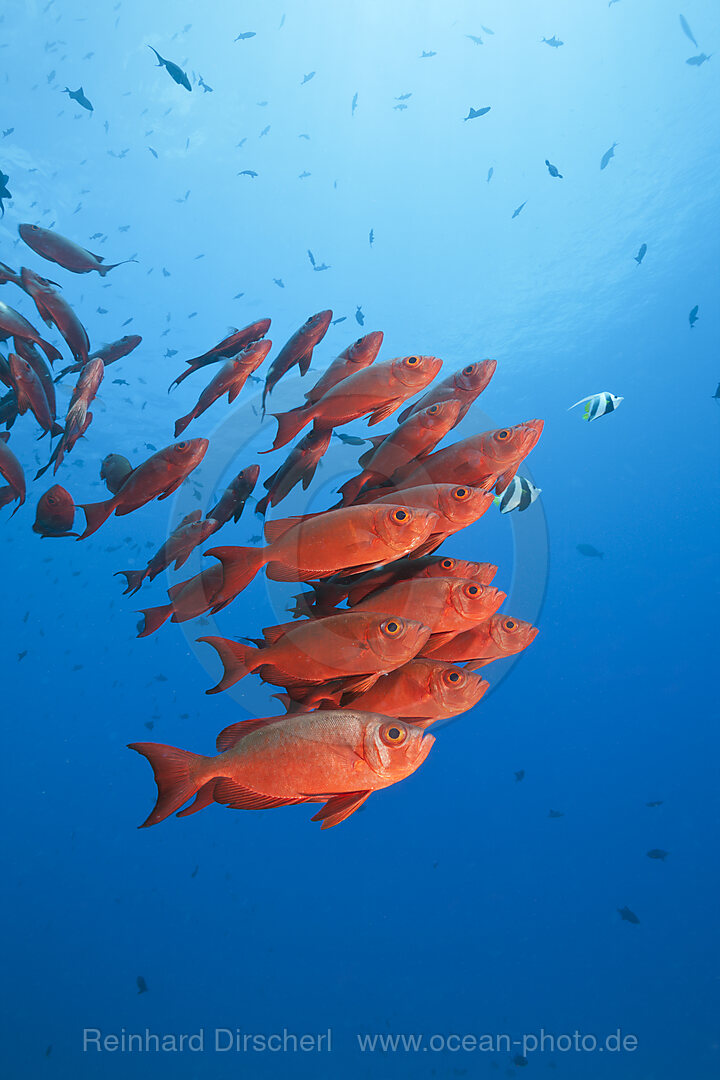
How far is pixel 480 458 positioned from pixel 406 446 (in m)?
0.37

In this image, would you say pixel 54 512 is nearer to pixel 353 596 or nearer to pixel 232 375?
pixel 232 375

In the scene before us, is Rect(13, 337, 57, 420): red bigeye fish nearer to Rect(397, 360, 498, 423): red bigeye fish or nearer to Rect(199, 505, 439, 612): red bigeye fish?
Rect(199, 505, 439, 612): red bigeye fish

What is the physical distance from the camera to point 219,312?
88.7 ft

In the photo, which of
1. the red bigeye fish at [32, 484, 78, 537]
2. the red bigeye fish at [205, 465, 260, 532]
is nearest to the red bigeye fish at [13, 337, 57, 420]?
the red bigeye fish at [32, 484, 78, 537]

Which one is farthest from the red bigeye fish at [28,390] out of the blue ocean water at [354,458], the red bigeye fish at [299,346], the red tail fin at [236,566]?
the red tail fin at [236,566]

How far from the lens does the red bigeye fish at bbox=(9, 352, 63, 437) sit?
3676 millimetres

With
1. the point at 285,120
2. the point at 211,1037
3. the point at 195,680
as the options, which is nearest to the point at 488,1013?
the point at 211,1037

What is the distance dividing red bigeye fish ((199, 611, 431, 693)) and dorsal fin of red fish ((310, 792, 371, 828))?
0.41 metres

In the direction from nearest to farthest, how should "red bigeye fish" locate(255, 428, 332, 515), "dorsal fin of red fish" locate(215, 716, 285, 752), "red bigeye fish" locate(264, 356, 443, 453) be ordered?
"dorsal fin of red fish" locate(215, 716, 285, 752) < "red bigeye fish" locate(264, 356, 443, 453) < "red bigeye fish" locate(255, 428, 332, 515)

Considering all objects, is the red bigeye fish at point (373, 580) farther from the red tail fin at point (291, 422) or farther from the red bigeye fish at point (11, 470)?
the red bigeye fish at point (11, 470)

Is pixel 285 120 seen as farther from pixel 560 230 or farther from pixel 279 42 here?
pixel 560 230

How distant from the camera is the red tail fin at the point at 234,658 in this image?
217 cm

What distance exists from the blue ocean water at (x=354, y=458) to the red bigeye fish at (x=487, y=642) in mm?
2070

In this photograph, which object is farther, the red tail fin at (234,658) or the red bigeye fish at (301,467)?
the red bigeye fish at (301,467)
